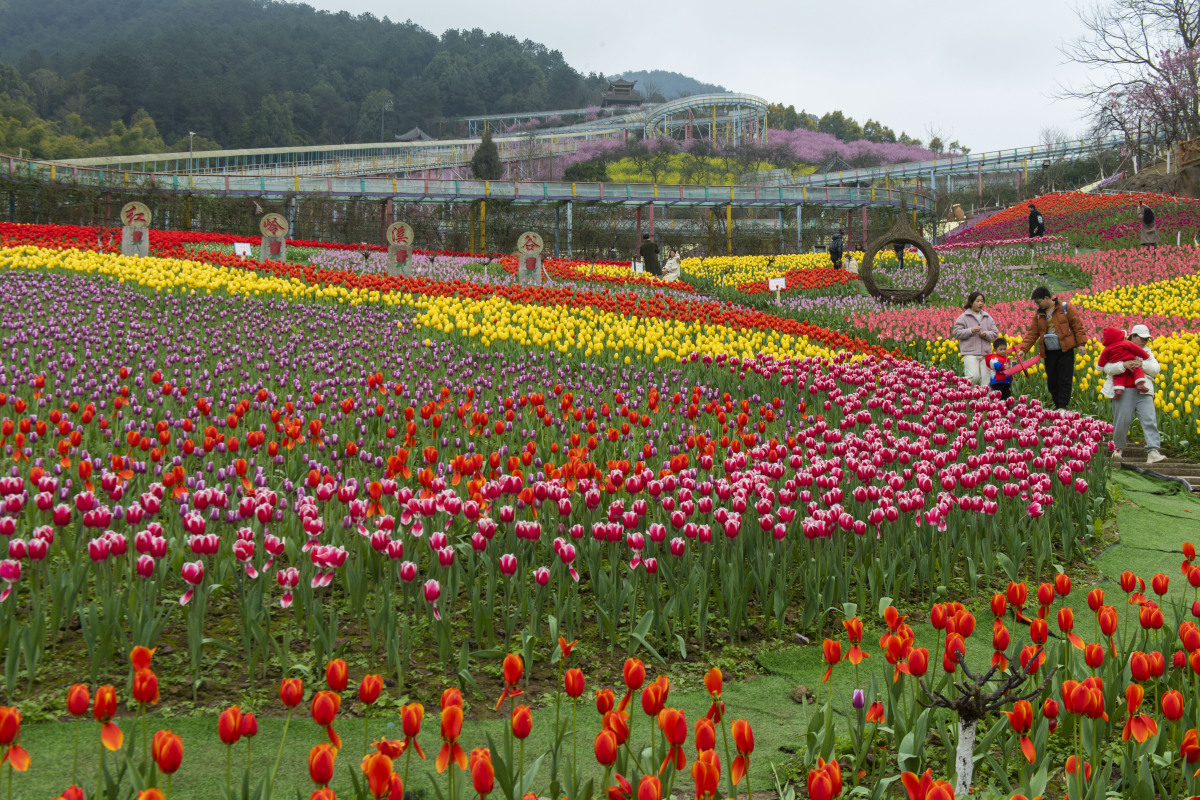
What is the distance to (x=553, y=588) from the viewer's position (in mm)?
4738

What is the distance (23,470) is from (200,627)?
2.67 meters

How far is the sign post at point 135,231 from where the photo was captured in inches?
755

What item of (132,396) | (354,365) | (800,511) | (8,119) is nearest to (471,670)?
(800,511)

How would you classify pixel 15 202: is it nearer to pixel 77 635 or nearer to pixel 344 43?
pixel 77 635

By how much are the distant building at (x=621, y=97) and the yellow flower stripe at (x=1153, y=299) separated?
13172 cm

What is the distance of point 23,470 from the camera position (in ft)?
18.1

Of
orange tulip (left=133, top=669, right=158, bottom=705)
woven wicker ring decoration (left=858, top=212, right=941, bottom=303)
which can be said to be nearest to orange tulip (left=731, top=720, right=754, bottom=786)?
orange tulip (left=133, top=669, right=158, bottom=705)

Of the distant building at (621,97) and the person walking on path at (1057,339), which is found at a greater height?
the distant building at (621,97)

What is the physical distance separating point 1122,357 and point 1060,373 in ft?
4.46

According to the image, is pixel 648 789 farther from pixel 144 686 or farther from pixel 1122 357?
pixel 1122 357

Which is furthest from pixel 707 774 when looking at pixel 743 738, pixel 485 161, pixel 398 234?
pixel 485 161

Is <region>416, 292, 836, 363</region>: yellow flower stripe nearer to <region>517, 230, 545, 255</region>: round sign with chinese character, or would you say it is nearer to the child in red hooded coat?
the child in red hooded coat

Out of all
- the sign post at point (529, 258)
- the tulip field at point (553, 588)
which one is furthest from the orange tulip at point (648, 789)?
the sign post at point (529, 258)

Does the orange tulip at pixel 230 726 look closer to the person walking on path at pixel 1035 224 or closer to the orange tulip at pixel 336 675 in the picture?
the orange tulip at pixel 336 675
